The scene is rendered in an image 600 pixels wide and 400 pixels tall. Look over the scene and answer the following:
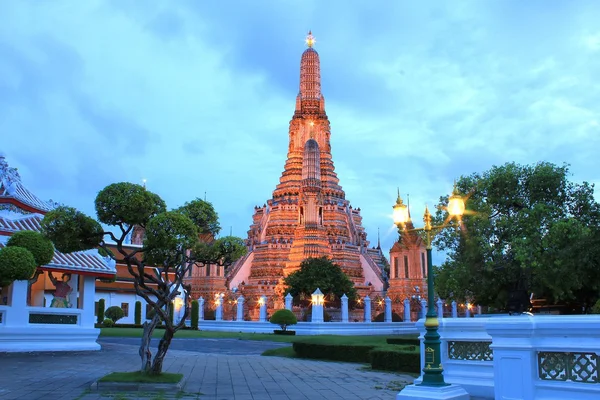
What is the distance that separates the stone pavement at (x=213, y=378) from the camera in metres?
11.7

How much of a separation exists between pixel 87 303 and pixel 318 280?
26.3 meters

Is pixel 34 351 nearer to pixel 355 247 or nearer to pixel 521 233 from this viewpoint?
pixel 521 233

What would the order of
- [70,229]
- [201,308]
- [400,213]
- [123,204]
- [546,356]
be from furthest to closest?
A: 1. [201,308]
2. [70,229]
3. [123,204]
4. [400,213]
5. [546,356]

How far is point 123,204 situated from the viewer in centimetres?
1324

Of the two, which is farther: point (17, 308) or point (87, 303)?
point (87, 303)

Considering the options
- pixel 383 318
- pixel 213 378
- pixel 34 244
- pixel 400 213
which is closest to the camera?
pixel 400 213

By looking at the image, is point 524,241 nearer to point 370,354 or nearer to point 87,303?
point 370,354

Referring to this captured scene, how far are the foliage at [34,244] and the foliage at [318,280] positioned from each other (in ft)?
102

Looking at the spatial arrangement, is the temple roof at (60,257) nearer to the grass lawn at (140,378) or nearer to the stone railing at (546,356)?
the grass lawn at (140,378)

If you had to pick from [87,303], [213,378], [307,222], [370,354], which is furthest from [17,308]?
[307,222]

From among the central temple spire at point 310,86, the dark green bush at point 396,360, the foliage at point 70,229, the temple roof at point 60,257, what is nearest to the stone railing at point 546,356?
the dark green bush at point 396,360

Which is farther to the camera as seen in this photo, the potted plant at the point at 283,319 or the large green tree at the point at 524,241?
the potted plant at the point at 283,319

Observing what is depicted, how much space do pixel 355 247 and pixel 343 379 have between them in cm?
5112

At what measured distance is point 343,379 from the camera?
15.1m
